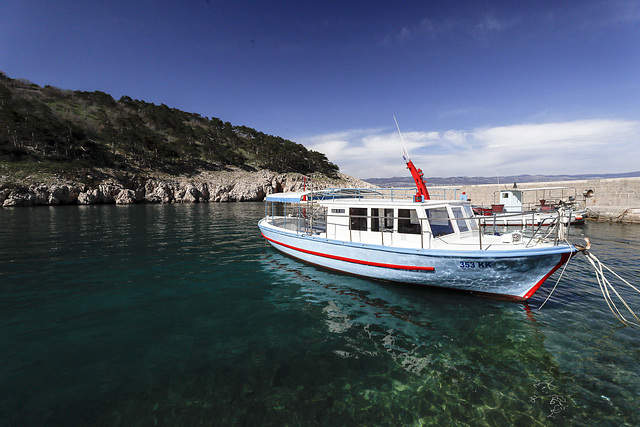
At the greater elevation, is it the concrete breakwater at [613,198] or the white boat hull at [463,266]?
the concrete breakwater at [613,198]

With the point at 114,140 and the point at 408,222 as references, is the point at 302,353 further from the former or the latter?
the point at 114,140

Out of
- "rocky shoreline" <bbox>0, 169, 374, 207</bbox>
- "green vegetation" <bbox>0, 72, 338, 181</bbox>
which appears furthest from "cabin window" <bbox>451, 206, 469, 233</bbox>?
"green vegetation" <bbox>0, 72, 338, 181</bbox>

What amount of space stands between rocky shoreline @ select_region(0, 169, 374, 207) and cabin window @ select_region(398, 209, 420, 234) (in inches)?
2151

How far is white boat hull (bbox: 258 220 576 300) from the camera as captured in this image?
863 cm

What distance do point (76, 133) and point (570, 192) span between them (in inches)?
4382

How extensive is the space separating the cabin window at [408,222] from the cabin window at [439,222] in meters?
0.58

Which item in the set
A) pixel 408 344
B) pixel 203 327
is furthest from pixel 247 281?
pixel 408 344

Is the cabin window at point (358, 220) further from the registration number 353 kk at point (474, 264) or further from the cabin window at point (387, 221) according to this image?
the registration number 353 kk at point (474, 264)

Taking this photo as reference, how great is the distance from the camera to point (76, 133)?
6800 centimetres

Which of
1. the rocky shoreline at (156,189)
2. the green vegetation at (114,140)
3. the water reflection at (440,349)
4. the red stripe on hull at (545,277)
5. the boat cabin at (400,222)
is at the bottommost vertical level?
the water reflection at (440,349)

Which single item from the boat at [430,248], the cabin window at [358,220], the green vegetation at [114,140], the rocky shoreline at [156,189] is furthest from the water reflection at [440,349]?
the green vegetation at [114,140]

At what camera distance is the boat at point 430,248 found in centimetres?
884

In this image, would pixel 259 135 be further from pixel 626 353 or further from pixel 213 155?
pixel 626 353

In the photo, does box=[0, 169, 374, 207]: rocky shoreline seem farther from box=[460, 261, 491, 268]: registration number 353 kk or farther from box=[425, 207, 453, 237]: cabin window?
box=[460, 261, 491, 268]: registration number 353 kk
